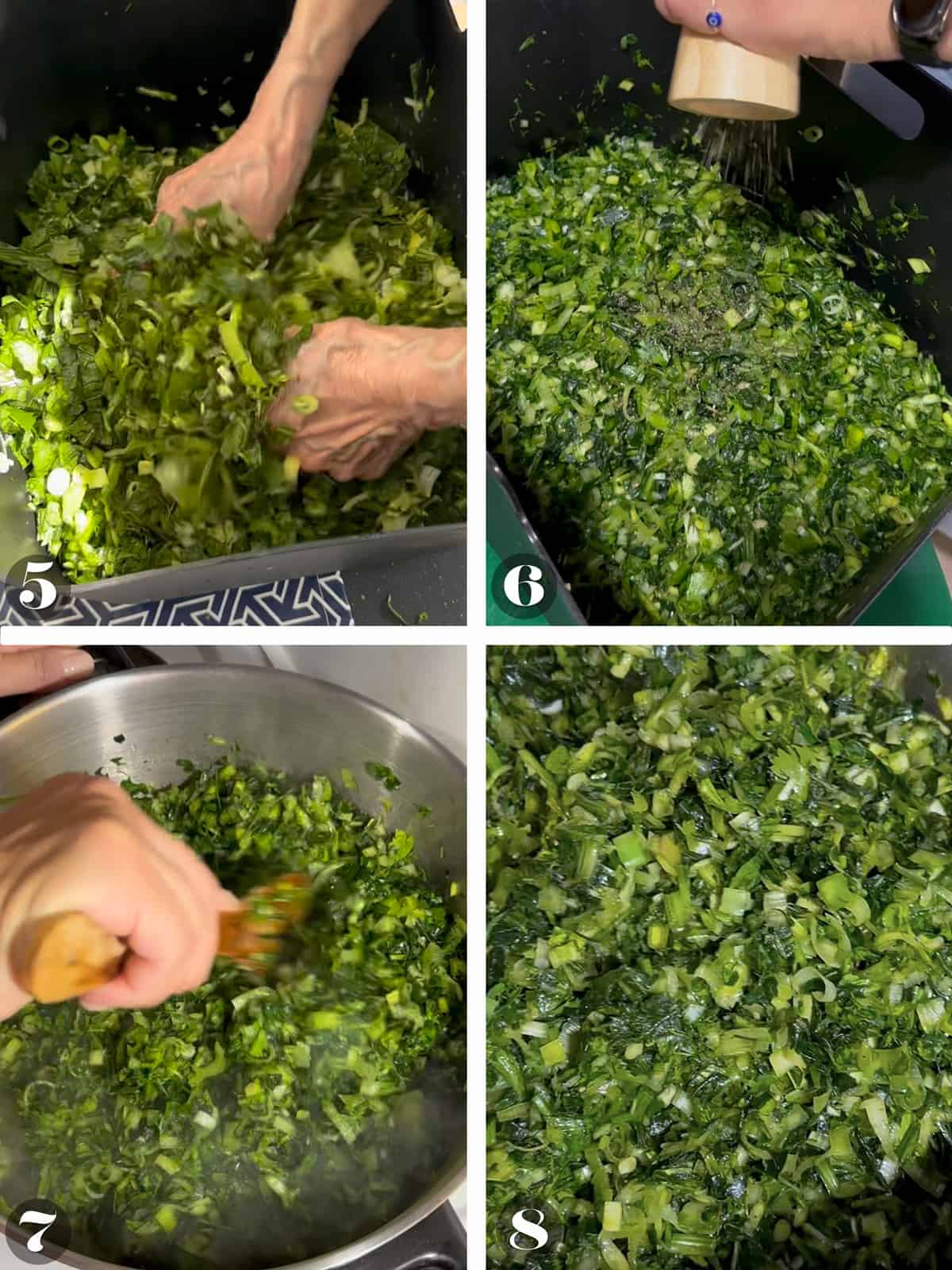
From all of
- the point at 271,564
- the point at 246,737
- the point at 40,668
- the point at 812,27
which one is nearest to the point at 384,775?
the point at 246,737

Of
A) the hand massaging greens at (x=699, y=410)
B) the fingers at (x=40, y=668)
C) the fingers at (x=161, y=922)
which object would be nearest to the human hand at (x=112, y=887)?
the fingers at (x=161, y=922)

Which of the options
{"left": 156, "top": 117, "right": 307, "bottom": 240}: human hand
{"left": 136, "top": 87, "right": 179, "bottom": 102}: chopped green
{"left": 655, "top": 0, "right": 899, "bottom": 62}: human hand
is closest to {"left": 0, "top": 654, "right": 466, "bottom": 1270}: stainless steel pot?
{"left": 156, "top": 117, "right": 307, "bottom": 240}: human hand

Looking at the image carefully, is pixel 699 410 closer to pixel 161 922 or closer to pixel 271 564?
pixel 271 564

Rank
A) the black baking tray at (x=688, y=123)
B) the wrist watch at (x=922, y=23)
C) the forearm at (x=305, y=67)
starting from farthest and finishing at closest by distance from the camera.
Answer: the black baking tray at (x=688, y=123)
the forearm at (x=305, y=67)
the wrist watch at (x=922, y=23)

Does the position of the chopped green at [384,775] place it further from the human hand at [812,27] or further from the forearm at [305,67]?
the human hand at [812,27]

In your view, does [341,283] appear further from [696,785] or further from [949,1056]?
[949,1056]

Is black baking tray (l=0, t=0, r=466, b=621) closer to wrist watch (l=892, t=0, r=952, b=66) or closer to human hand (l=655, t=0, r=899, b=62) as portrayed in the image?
human hand (l=655, t=0, r=899, b=62)

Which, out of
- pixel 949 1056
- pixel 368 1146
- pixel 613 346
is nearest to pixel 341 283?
pixel 613 346
